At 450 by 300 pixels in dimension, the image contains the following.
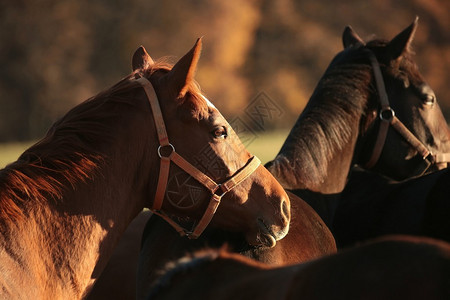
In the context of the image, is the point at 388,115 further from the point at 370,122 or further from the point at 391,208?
the point at 391,208

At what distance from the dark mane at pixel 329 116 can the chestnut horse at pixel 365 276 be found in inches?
91.7

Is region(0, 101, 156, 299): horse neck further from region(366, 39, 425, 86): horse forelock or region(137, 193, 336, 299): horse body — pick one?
region(366, 39, 425, 86): horse forelock

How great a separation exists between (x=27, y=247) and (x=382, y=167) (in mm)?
2780

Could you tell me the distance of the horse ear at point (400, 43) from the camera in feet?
14.8

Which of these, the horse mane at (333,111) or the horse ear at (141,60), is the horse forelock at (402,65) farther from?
the horse ear at (141,60)

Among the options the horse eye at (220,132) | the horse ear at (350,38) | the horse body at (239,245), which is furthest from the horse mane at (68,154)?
the horse ear at (350,38)

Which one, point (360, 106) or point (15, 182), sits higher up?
point (15, 182)

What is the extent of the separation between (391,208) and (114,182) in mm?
2270

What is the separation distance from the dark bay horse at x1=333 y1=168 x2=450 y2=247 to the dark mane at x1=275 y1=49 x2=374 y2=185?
0.57 m

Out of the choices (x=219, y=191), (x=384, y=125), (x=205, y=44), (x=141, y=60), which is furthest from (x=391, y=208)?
(x=205, y=44)

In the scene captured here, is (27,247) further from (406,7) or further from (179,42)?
(406,7)

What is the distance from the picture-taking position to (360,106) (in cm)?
440

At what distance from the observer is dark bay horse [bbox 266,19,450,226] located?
4.21 metres

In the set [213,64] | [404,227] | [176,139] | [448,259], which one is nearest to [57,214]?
[176,139]
